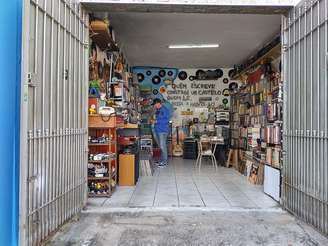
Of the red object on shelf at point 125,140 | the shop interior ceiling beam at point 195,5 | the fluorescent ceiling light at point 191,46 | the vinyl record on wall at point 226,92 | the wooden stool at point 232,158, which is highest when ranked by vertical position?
the fluorescent ceiling light at point 191,46

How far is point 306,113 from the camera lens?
4297 millimetres

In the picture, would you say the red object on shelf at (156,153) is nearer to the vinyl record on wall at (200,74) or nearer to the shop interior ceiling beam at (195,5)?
the vinyl record on wall at (200,74)

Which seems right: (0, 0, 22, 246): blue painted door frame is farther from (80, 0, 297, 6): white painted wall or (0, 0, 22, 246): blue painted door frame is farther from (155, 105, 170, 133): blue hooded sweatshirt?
(155, 105, 170, 133): blue hooded sweatshirt

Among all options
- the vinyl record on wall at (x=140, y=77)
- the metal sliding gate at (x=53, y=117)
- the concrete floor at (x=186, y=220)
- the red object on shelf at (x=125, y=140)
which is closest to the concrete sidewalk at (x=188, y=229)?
the concrete floor at (x=186, y=220)

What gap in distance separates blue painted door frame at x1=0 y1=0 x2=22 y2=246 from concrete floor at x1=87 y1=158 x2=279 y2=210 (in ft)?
6.50

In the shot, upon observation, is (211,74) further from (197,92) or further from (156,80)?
(156,80)

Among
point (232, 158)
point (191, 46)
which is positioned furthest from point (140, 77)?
point (232, 158)

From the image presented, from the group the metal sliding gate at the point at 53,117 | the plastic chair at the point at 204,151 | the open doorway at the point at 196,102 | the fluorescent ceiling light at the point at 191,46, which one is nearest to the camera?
the metal sliding gate at the point at 53,117

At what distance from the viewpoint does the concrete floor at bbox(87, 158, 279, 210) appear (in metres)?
5.27

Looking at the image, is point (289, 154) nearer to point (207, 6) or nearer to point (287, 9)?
point (287, 9)

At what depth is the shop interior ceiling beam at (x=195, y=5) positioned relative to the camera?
477cm

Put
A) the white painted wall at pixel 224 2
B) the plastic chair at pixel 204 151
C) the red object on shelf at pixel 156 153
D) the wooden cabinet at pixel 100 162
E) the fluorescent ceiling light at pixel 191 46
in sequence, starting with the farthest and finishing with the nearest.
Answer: the red object on shelf at pixel 156 153 < the plastic chair at pixel 204 151 < the fluorescent ceiling light at pixel 191 46 < the wooden cabinet at pixel 100 162 < the white painted wall at pixel 224 2

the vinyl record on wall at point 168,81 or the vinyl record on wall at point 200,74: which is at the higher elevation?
the vinyl record on wall at point 200,74

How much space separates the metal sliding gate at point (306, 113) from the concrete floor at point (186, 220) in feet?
1.06
